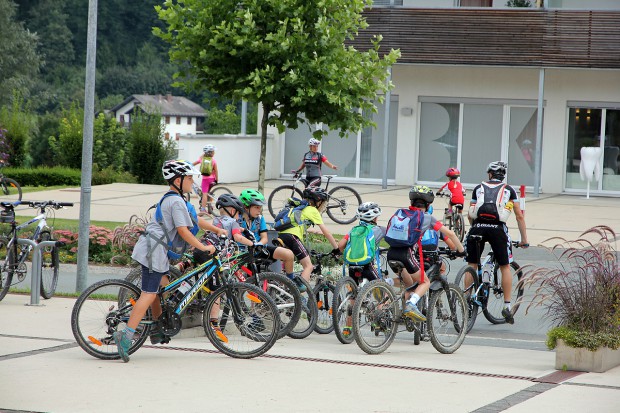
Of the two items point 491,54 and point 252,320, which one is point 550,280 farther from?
point 491,54

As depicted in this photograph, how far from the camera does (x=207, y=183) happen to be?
73.6 feet

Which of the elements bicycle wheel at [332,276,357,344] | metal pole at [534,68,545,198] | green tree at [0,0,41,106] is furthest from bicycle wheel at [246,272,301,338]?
green tree at [0,0,41,106]

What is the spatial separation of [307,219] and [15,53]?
217 feet

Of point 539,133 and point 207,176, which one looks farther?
point 539,133

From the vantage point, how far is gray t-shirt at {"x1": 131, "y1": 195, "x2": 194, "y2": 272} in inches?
334

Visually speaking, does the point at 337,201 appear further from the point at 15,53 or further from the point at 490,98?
the point at 15,53

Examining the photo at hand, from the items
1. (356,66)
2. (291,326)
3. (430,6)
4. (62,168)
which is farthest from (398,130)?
(291,326)

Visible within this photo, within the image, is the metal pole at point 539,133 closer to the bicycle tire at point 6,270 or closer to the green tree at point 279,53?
the green tree at point 279,53

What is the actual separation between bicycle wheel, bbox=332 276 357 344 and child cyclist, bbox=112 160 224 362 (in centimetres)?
162

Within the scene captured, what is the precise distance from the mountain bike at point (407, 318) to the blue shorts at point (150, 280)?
1.82m

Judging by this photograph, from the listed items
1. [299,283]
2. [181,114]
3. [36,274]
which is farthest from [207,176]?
[181,114]

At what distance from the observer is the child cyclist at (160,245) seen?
8469 mm

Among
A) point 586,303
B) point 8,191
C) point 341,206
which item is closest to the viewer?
point 586,303

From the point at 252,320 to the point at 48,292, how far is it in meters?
4.28
